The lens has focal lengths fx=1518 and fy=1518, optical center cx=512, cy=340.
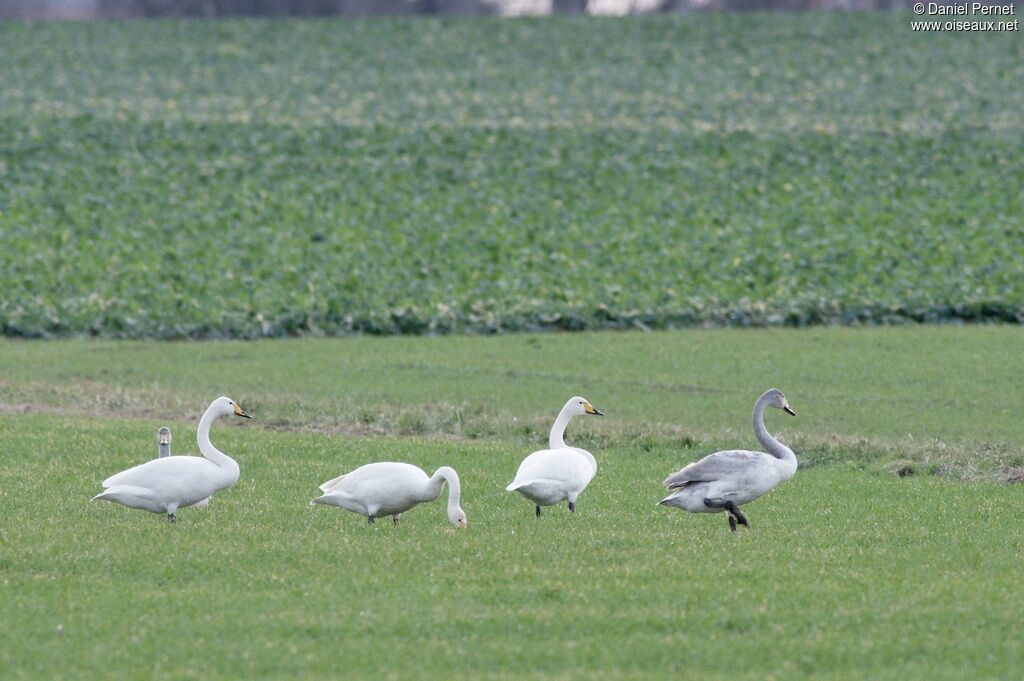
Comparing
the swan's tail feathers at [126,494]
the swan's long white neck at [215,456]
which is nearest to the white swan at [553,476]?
the swan's long white neck at [215,456]

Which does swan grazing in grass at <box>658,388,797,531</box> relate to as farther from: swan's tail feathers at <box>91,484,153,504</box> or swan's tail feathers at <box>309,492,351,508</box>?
swan's tail feathers at <box>91,484,153,504</box>

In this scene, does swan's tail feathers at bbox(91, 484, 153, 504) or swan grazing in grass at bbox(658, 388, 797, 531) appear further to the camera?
swan grazing in grass at bbox(658, 388, 797, 531)

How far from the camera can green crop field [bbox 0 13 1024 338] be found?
2855 centimetres

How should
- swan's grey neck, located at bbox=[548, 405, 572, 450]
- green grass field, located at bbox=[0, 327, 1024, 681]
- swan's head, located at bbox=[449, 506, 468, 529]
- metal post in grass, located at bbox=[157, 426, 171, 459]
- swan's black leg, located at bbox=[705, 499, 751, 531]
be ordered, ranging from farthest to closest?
swan's grey neck, located at bbox=[548, 405, 572, 450] < metal post in grass, located at bbox=[157, 426, 171, 459] < swan's black leg, located at bbox=[705, 499, 751, 531] < swan's head, located at bbox=[449, 506, 468, 529] < green grass field, located at bbox=[0, 327, 1024, 681]

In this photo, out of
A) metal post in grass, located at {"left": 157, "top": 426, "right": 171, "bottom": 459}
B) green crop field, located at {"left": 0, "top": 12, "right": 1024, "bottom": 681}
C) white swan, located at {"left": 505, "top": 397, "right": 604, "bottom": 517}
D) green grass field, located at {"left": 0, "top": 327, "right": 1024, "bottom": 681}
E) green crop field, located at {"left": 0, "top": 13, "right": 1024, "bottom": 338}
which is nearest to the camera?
green grass field, located at {"left": 0, "top": 327, "right": 1024, "bottom": 681}

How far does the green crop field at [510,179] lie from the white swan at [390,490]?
15014mm

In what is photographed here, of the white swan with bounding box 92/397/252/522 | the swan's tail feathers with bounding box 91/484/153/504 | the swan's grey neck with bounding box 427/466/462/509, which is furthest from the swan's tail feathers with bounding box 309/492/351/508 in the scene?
the swan's tail feathers with bounding box 91/484/153/504

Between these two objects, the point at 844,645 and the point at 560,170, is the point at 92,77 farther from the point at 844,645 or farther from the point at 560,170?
the point at 844,645

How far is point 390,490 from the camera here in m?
12.5

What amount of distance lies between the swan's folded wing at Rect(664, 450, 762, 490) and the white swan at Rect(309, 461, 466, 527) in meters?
1.81

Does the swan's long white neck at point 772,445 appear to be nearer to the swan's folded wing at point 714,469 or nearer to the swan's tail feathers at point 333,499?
the swan's folded wing at point 714,469

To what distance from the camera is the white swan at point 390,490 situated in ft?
41.0

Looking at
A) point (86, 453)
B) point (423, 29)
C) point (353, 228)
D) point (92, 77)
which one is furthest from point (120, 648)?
point (423, 29)

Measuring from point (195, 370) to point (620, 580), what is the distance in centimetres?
1416
